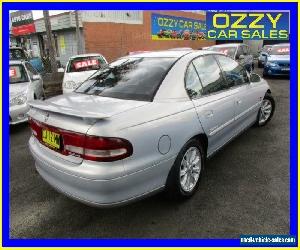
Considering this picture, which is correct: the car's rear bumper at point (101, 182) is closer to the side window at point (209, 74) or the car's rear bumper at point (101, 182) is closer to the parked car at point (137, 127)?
the parked car at point (137, 127)

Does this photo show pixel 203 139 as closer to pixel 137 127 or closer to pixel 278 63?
pixel 137 127

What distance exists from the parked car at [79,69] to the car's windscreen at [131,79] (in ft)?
14.0

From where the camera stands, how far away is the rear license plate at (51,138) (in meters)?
2.60

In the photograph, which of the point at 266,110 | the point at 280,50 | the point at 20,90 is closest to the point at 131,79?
the point at 266,110

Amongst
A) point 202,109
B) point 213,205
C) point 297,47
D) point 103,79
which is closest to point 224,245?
point 213,205

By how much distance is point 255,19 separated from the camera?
13922 millimetres

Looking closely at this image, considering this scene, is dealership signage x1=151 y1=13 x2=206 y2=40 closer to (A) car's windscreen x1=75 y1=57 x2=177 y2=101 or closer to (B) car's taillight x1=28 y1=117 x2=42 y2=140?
(A) car's windscreen x1=75 y1=57 x2=177 y2=101

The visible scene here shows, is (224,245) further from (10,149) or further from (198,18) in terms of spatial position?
(198,18)

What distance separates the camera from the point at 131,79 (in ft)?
10.7

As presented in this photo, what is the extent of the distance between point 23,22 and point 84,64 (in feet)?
48.0

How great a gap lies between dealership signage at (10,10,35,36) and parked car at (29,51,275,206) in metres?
18.7

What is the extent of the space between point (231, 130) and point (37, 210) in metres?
2.65

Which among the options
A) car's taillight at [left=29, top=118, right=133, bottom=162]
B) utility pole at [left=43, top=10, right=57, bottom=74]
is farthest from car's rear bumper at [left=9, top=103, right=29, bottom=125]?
utility pole at [left=43, top=10, right=57, bottom=74]

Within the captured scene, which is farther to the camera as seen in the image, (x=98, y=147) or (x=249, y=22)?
(x=249, y=22)
